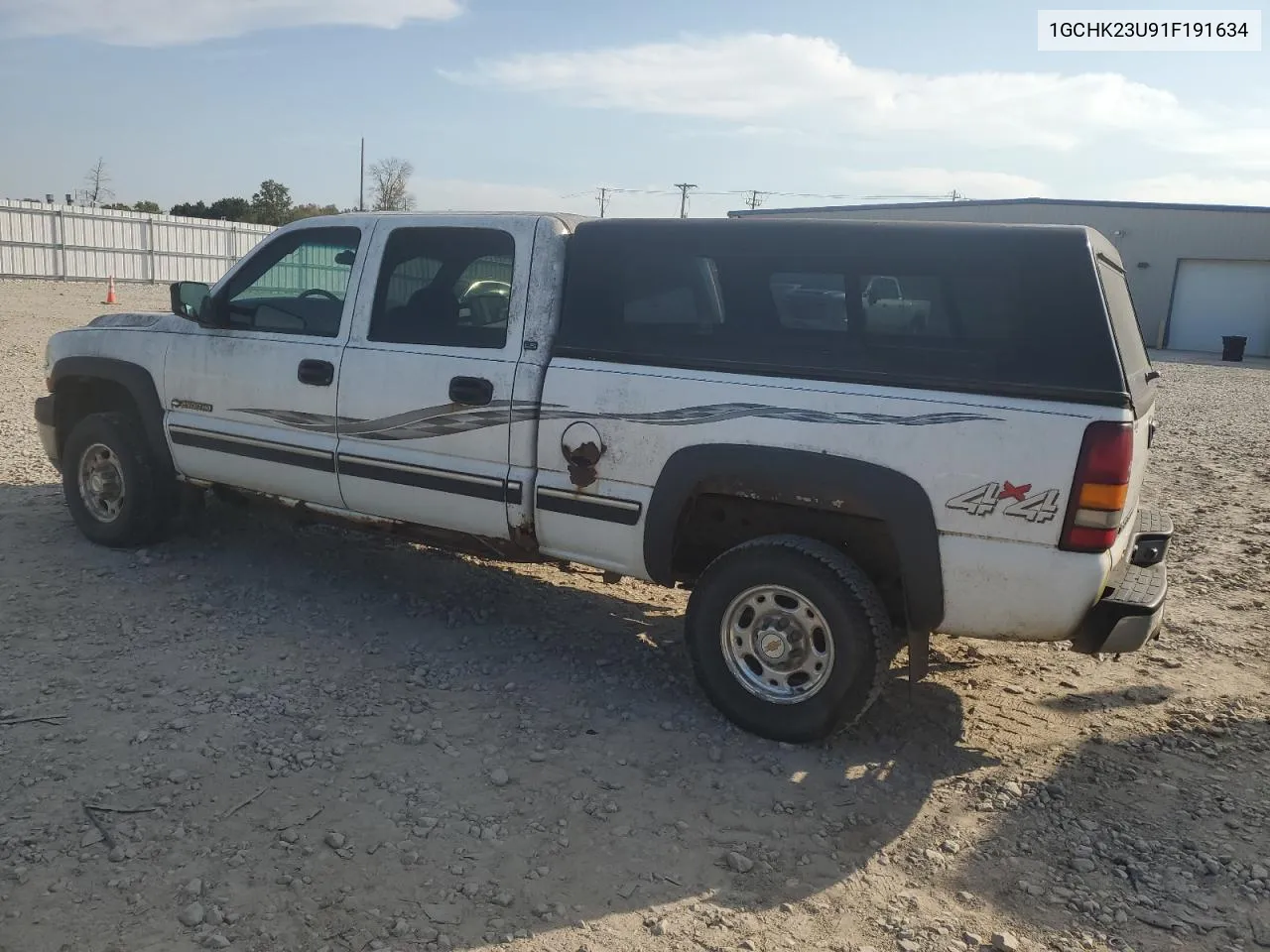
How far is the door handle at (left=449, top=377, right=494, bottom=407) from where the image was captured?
15.0 feet

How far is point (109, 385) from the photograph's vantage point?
605cm

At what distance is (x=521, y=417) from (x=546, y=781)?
1.58 metres

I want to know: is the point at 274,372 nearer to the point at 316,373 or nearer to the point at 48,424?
the point at 316,373

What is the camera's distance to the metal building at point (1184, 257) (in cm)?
3431

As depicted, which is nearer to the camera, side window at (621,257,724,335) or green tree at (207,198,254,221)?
side window at (621,257,724,335)

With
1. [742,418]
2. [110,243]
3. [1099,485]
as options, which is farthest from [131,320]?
[110,243]

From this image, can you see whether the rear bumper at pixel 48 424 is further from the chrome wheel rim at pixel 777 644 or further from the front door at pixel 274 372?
the chrome wheel rim at pixel 777 644

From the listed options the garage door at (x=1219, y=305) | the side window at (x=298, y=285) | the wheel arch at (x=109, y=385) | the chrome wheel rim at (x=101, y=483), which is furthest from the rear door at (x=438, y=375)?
the garage door at (x=1219, y=305)

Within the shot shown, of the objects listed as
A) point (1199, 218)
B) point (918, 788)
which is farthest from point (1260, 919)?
point (1199, 218)

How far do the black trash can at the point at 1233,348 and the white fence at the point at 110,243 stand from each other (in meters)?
29.1

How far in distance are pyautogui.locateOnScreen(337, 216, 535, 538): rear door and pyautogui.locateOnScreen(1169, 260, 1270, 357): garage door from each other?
36588 millimetres

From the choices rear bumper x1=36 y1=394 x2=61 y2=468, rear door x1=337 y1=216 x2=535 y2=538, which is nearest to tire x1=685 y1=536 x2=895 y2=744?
rear door x1=337 y1=216 x2=535 y2=538

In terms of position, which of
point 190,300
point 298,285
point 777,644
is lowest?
point 777,644

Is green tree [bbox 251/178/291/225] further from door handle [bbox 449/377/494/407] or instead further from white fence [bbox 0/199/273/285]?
door handle [bbox 449/377/494/407]
